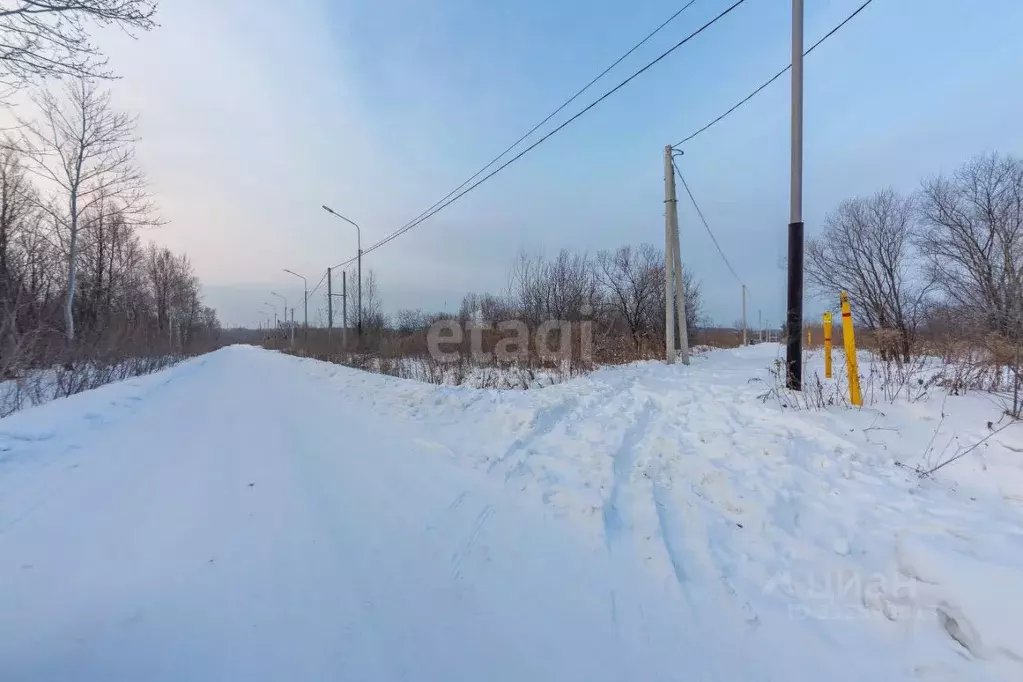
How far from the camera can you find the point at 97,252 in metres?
24.0

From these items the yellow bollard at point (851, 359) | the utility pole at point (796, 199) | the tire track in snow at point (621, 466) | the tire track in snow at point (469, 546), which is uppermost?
the utility pole at point (796, 199)

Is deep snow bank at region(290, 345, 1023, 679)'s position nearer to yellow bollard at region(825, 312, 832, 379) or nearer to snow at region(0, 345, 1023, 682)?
snow at region(0, 345, 1023, 682)

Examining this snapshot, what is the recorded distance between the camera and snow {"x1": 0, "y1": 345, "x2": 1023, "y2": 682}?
1825 mm

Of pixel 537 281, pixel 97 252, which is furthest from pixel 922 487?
pixel 97 252

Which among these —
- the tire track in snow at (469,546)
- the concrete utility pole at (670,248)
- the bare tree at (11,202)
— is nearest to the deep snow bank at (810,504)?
the tire track in snow at (469,546)

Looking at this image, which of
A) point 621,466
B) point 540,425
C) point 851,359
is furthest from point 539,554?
point 851,359

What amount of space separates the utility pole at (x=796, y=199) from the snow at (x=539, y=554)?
57.8 inches

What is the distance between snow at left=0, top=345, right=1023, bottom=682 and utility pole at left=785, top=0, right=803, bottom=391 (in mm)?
1467

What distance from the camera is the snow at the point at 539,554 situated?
183cm

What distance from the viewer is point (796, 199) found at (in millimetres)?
5711

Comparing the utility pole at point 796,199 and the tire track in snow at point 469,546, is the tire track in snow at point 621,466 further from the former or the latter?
the utility pole at point 796,199

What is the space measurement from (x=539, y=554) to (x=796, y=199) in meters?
5.90

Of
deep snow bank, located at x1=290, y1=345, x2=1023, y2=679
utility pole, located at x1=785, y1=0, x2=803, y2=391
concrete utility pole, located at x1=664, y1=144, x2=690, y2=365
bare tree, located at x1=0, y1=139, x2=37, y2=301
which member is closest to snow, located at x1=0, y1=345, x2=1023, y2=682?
deep snow bank, located at x1=290, y1=345, x2=1023, y2=679

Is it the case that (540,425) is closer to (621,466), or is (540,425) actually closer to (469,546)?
(621,466)
